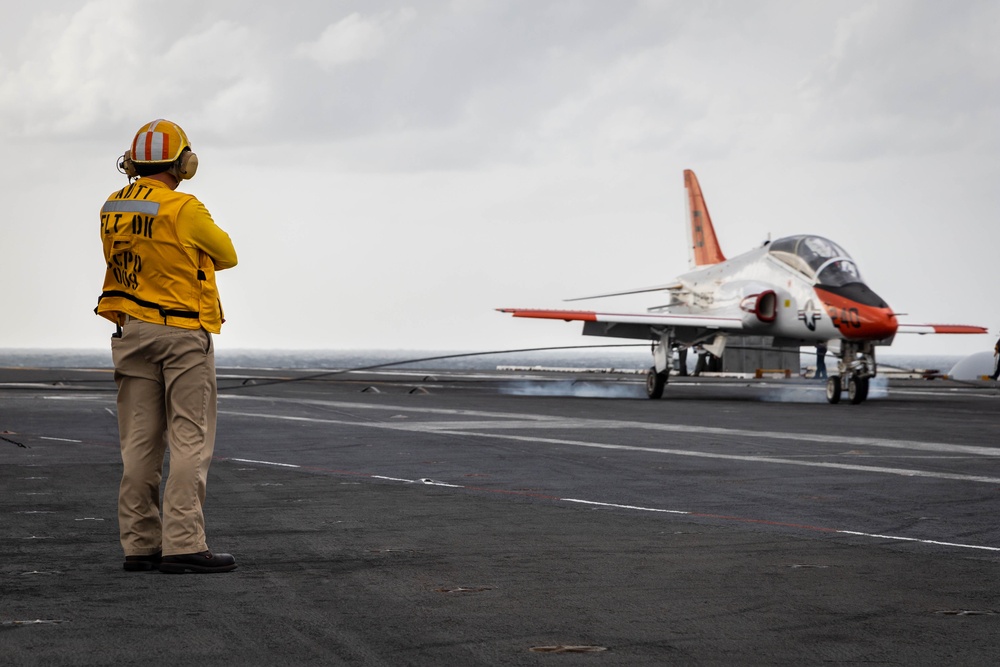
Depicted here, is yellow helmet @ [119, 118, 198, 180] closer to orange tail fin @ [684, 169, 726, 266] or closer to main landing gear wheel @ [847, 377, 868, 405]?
main landing gear wheel @ [847, 377, 868, 405]

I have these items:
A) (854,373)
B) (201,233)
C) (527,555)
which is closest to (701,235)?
(854,373)

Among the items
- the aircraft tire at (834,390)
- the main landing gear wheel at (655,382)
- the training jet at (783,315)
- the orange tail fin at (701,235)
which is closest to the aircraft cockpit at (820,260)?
the training jet at (783,315)

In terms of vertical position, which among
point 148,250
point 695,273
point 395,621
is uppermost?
point 695,273

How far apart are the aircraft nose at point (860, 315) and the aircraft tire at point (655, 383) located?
3566mm

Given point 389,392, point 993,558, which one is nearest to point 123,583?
point 993,558

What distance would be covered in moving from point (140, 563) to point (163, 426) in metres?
0.66

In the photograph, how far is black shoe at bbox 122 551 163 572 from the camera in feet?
18.2

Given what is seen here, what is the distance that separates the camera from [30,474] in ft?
31.6

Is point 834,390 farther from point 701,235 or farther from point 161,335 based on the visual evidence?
point 161,335

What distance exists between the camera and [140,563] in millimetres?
5547

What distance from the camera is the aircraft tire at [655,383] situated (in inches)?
979

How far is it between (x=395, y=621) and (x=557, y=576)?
3.66 feet

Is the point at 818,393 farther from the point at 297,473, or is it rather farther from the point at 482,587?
the point at 482,587

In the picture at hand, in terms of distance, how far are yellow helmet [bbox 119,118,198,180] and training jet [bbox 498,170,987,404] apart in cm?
1811
